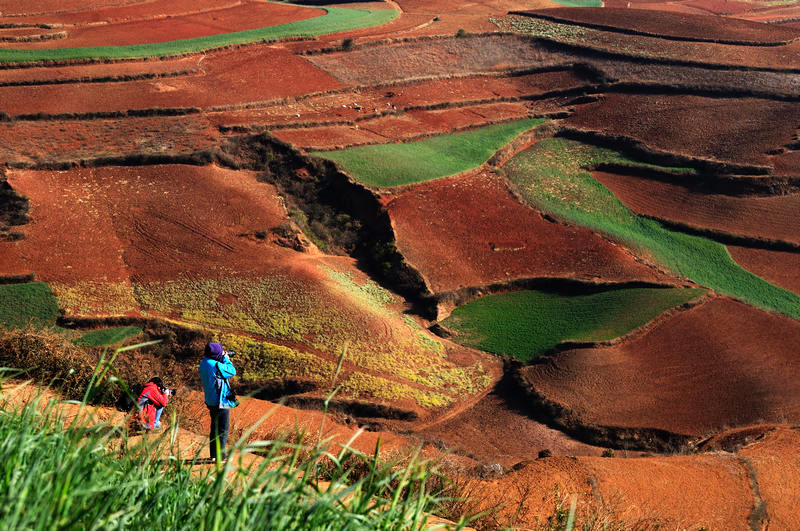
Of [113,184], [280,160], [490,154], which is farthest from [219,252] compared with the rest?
[490,154]

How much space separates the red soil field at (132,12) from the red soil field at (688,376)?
38.1m

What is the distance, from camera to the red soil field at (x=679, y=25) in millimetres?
43625

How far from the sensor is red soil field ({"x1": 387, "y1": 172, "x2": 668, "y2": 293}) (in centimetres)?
2205

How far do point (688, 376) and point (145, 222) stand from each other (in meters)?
16.2

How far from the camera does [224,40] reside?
41.1 m

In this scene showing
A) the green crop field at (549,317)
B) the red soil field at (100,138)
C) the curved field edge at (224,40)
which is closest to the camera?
the green crop field at (549,317)

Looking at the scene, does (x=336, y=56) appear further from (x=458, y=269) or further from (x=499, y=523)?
(x=499, y=523)

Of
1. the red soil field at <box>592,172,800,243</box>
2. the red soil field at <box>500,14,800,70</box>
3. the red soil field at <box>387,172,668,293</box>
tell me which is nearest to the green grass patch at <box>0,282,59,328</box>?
the red soil field at <box>387,172,668,293</box>

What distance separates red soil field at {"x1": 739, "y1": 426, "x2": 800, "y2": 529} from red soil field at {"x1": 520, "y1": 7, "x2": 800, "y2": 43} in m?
34.6

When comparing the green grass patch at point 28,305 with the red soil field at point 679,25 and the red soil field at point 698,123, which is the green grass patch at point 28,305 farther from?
the red soil field at point 679,25

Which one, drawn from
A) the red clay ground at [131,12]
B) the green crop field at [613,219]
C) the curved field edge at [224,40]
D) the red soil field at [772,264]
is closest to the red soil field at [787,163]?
the red soil field at [772,264]

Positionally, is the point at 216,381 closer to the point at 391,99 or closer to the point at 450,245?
the point at 450,245

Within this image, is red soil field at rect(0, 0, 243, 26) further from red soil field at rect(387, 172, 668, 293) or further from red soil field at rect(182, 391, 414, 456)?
red soil field at rect(182, 391, 414, 456)

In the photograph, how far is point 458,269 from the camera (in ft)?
72.9
